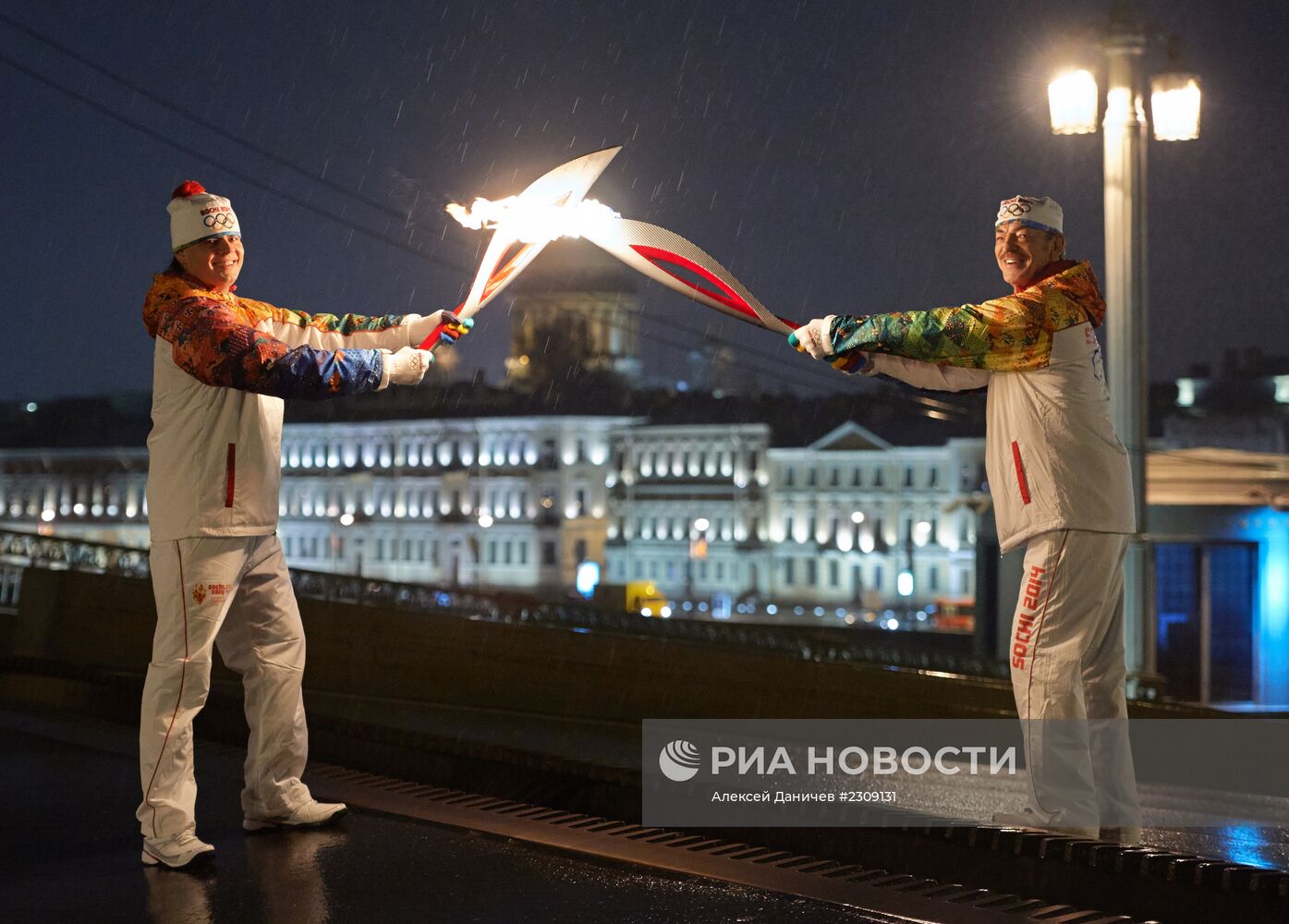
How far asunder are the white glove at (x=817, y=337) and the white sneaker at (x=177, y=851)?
2.07m

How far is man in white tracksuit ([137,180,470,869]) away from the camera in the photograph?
416 cm

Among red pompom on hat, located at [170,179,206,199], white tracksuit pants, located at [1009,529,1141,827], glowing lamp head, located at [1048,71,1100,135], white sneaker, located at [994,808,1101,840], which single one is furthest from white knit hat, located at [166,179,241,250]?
glowing lamp head, located at [1048,71,1100,135]

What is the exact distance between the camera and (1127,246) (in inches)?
346

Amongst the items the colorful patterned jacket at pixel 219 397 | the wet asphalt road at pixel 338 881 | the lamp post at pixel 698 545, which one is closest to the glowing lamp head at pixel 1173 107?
the colorful patterned jacket at pixel 219 397

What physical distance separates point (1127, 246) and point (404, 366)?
18.0 feet

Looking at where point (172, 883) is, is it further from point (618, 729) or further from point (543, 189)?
point (618, 729)

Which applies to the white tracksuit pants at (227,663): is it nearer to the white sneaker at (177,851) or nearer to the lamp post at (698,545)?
the white sneaker at (177,851)

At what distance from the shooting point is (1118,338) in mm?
8766

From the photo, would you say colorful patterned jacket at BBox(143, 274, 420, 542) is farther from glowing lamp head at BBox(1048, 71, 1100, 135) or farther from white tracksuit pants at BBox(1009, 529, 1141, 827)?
glowing lamp head at BBox(1048, 71, 1100, 135)

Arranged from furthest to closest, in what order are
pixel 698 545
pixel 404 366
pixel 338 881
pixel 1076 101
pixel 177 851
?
pixel 698 545 < pixel 1076 101 < pixel 404 366 < pixel 177 851 < pixel 338 881

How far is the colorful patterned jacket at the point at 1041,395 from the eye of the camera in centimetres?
410

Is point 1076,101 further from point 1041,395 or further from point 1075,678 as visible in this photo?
point 1075,678

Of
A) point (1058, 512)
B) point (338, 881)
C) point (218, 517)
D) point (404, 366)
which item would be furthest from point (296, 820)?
point (1058, 512)

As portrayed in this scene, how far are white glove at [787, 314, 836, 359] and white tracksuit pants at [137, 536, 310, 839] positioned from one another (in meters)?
1.56
